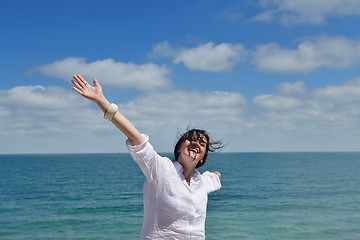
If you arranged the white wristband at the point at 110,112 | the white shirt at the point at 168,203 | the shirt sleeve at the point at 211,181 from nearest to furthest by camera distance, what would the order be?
the white wristband at the point at 110,112
the white shirt at the point at 168,203
the shirt sleeve at the point at 211,181

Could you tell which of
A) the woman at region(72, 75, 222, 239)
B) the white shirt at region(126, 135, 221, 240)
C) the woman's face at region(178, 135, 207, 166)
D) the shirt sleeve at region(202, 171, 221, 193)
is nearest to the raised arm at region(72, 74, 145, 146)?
the woman at region(72, 75, 222, 239)

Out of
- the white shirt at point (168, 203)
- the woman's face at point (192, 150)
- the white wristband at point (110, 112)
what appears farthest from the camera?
the woman's face at point (192, 150)

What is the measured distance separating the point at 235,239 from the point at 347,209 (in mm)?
10754

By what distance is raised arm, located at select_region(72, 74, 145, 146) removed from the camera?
2.17 m

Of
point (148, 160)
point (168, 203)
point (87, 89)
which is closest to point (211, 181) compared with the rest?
point (168, 203)

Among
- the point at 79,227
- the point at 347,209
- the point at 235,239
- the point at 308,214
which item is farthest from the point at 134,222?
the point at 347,209

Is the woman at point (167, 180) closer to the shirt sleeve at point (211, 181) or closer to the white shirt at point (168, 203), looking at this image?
the white shirt at point (168, 203)

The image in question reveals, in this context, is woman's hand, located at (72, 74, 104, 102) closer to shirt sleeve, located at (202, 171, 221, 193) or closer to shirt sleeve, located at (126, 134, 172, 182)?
shirt sleeve, located at (126, 134, 172, 182)

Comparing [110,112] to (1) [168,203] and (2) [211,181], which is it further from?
(2) [211,181]

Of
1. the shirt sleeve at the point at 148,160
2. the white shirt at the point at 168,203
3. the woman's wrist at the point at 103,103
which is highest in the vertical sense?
the woman's wrist at the point at 103,103

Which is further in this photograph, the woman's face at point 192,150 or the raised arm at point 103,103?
the woman's face at point 192,150

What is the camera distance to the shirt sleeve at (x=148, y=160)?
7.30ft

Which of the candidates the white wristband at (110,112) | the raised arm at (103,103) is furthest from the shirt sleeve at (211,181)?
the white wristband at (110,112)

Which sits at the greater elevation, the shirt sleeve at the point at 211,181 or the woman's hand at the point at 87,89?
the woman's hand at the point at 87,89
